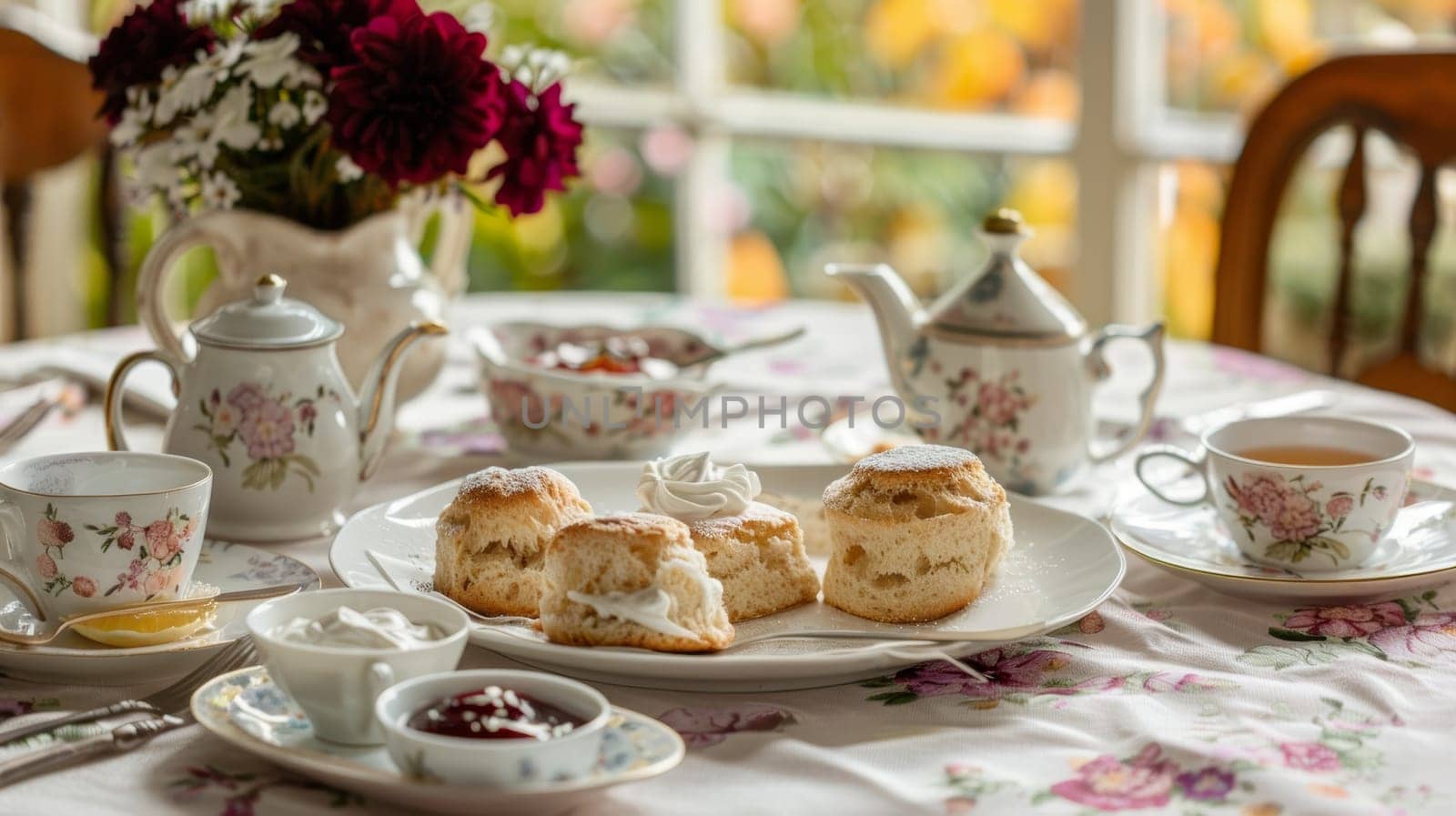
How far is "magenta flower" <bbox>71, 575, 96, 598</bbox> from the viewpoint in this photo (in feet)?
3.58

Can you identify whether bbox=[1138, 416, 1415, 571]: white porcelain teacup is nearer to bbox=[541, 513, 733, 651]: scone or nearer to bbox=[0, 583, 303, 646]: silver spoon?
bbox=[541, 513, 733, 651]: scone

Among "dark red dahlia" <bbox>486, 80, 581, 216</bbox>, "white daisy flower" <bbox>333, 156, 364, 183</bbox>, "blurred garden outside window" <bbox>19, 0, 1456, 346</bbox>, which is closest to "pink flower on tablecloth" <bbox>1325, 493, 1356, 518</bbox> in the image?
"dark red dahlia" <bbox>486, 80, 581, 216</bbox>

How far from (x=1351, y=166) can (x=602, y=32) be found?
84.6 inches

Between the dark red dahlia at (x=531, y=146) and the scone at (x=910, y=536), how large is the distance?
526 mm

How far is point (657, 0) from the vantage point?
3734mm

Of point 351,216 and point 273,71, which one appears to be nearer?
point 273,71

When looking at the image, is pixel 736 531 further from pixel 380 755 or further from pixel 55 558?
pixel 55 558

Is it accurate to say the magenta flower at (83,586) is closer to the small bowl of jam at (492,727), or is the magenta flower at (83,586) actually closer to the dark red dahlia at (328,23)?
the small bowl of jam at (492,727)

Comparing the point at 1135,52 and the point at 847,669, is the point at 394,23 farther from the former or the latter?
the point at 1135,52

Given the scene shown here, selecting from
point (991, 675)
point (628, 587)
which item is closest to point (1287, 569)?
point (991, 675)

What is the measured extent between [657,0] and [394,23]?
239cm

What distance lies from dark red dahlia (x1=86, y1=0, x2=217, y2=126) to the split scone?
0.71m

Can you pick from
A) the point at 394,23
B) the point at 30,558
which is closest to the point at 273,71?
the point at 394,23

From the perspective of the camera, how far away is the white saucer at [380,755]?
82cm
